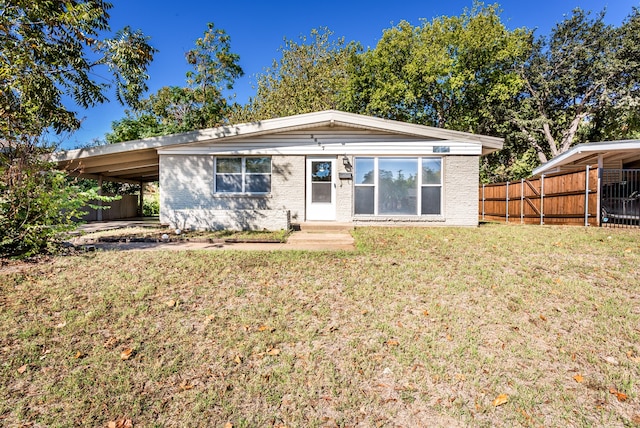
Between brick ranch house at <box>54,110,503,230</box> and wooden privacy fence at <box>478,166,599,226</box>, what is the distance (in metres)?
3.04

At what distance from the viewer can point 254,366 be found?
9.37 feet

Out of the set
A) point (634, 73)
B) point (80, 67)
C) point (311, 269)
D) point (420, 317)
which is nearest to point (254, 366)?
point (420, 317)

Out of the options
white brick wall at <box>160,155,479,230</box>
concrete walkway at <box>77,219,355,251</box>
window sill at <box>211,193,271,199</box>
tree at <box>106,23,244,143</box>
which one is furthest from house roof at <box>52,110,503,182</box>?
tree at <box>106,23,244,143</box>

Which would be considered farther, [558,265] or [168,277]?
[558,265]

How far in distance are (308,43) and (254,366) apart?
2726 centimetres

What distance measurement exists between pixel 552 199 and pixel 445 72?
14.0 meters

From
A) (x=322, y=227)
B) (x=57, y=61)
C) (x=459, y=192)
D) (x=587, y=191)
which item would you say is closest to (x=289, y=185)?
(x=322, y=227)

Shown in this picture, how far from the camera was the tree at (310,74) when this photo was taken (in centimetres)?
2505

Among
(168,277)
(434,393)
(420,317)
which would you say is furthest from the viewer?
(168,277)

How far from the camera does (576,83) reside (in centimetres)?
2139

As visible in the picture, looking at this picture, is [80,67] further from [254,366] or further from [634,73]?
[634,73]

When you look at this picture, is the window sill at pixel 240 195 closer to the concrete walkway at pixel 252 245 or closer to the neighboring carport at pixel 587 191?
the concrete walkway at pixel 252 245

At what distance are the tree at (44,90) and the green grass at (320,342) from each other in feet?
3.08

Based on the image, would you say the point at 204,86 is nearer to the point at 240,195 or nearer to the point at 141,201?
the point at 141,201
